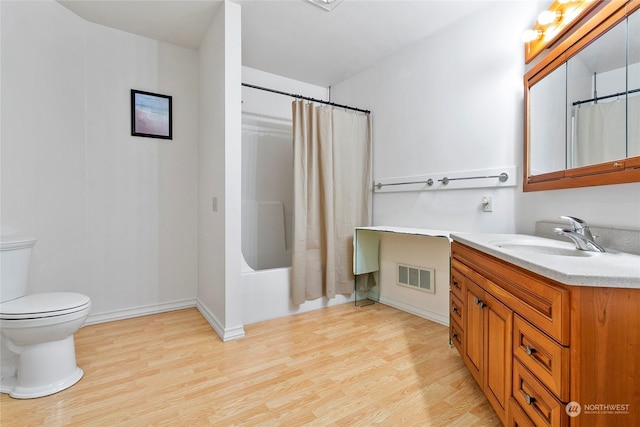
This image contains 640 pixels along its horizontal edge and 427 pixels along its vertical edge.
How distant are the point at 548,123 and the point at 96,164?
10.7 ft

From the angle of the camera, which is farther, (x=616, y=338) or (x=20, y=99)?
(x=20, y=99)

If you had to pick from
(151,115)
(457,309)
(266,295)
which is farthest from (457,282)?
(151,115)

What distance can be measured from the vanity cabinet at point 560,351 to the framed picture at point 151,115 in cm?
280

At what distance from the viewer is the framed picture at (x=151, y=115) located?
8.52 feet

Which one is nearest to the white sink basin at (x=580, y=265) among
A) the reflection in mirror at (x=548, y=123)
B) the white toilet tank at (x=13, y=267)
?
the reflection in mirror at (x=548, y=123)

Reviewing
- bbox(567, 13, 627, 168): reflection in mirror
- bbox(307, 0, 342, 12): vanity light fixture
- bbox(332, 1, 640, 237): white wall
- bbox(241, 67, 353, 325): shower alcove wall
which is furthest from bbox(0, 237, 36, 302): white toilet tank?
bbox(567, 13, 627, 168): reflection in mirror

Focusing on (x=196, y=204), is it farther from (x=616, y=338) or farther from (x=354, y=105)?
(x=616, y=338)

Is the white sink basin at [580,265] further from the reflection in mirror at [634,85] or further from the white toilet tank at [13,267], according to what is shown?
the white toilet tank at [13,267]

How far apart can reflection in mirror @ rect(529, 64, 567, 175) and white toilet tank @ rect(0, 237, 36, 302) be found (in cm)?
312

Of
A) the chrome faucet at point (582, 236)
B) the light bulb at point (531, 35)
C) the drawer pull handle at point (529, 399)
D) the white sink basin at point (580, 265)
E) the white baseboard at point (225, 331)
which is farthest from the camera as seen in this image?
the white baseboard at point (225, 331)

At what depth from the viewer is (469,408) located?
1.41 meters

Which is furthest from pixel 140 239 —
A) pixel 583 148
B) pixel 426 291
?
pixel 583 148

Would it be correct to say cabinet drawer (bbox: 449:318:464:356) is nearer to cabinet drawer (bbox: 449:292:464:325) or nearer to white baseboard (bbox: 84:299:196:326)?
cabinet drawer (bbox: 449:292:464:325)

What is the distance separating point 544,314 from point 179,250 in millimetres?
2777
